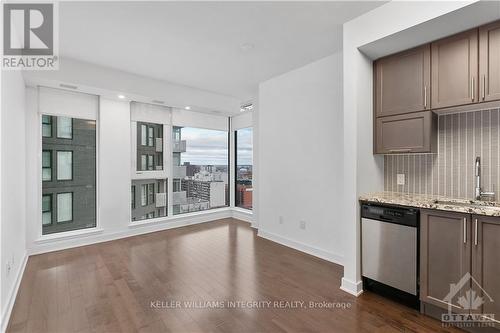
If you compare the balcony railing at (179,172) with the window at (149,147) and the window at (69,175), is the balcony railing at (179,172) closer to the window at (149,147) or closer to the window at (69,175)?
the window at (149,147)

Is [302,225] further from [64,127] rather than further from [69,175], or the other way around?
[64,127]

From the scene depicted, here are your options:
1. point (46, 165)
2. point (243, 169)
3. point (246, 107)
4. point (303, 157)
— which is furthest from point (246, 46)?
point (46, 165)

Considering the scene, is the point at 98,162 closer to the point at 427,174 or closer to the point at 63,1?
the point at 63,1

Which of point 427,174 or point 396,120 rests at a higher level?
point 396,120

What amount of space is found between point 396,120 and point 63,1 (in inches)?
144

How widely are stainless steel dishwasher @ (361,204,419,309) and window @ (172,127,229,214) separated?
4.18 metres

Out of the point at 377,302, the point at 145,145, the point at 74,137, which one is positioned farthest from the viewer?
the point at 145,145

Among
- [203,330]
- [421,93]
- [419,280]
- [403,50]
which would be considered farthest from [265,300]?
[403,50]

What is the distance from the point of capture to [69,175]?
167 inches

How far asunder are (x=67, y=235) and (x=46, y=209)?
556mm

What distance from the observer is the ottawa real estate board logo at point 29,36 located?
247cm

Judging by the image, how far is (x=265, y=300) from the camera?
2482 millimetres

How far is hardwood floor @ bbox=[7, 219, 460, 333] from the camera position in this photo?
6.95ft

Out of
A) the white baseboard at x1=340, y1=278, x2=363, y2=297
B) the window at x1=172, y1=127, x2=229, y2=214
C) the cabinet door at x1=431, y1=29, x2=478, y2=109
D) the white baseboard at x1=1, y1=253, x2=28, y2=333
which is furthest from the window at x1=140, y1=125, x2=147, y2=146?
the cabinet door at x1=431, y1=29, x2=478, y2=109
